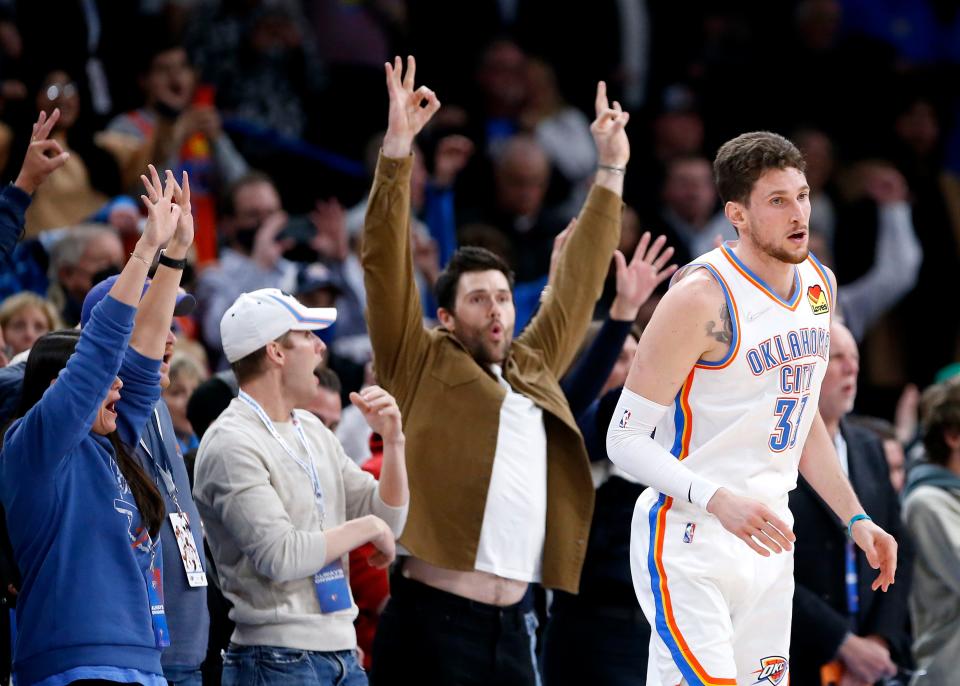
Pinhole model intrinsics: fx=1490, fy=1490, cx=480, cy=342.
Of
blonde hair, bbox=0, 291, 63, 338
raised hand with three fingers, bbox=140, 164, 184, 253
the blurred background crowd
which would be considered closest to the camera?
raised hand with three fingers, bbox=140, 164, 184, 253

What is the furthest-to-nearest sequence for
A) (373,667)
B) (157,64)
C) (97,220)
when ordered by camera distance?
(157,64) → (97,220) → (373,667)

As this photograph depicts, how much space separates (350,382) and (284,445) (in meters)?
2.64

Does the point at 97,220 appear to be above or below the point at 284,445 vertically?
above

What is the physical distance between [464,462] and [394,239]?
34.6 inches

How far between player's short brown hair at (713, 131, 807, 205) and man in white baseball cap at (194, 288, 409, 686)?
1317 millimetres

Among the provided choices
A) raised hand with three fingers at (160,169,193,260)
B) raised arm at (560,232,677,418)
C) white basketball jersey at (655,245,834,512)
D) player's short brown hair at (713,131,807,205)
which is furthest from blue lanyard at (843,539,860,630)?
raised hand with three fingers at (160,169,193,260)

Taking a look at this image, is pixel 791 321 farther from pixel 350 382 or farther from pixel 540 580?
pixel 350 382

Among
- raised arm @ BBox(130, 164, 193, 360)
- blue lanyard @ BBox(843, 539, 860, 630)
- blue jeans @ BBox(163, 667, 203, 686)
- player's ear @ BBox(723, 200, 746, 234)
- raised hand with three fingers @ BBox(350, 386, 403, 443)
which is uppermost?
player's ear @ BBox(723, 200, 746, 234)

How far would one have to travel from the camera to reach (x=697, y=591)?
4426 millimetres

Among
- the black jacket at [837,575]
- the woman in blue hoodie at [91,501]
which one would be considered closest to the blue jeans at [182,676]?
the woman in blue hoodie at [91,501]

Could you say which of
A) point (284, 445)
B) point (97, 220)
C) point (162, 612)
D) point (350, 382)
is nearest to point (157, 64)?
point (97, 220)

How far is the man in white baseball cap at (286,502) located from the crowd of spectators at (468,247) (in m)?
0.02

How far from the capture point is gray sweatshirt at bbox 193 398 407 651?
473 centimetres

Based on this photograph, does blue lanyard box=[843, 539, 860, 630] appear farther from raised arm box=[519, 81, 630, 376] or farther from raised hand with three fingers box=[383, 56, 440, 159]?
raised hand with three fingers box=[383, 56, 440, 159]
